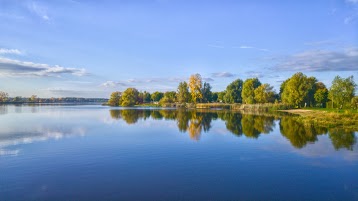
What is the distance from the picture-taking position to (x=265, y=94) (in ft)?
330

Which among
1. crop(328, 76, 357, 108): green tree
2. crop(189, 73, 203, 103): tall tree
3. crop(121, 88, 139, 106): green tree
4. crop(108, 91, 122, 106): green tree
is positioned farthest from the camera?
crop(108, 91, 122, 106): green tree

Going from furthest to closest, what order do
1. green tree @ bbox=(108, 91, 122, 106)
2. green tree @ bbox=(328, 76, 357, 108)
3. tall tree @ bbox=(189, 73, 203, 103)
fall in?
green tree @ bbox=(108, 91, 122, 106)
tall tree @ bbox=(189, 73, 203, 103)
green tree @ bbox=(328, 76, 357, 108)

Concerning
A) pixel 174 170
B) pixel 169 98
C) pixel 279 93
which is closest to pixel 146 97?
pixel 169 98

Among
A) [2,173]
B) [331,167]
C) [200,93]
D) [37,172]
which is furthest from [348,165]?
[200,93]

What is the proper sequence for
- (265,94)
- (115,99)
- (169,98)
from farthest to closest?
1. (115,99)
2. (169,98)
3. (265,94)

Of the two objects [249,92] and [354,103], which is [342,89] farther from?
[249,92]

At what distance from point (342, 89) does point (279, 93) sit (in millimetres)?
60897

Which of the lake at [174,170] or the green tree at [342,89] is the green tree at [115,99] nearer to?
the green tree at [342,89]

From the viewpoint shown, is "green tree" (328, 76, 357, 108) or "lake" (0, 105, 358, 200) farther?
"green tree" (328, 76, 357, 108)

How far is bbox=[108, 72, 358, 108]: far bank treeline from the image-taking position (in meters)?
59.1

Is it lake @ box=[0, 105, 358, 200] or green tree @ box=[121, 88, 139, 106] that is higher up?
green tree @ box=[121, 88, 139, 106]

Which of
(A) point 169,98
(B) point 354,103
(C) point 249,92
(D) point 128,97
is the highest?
(C) point 249,92

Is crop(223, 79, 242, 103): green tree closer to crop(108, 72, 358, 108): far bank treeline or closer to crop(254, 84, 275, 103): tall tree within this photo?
crop(108, 72, 358, 108): far bank treeline

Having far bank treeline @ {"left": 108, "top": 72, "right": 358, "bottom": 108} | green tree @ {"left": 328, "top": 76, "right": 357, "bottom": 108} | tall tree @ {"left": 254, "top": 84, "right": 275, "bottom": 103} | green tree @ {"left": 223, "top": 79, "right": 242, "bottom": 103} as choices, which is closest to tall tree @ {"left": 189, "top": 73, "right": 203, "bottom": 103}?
far bank treeline @ {"left": 108, "top": 72, "right": 358, "bottom": 108}
